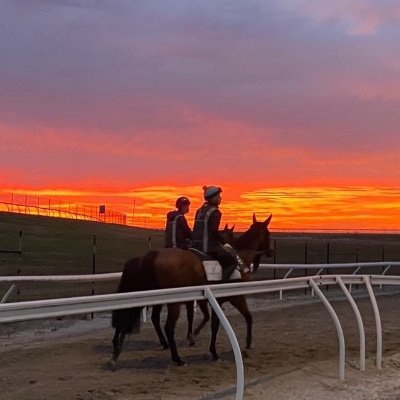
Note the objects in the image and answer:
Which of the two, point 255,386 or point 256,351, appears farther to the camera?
point 256,351

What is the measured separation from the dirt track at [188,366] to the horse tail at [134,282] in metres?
0.55

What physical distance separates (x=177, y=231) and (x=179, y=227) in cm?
7

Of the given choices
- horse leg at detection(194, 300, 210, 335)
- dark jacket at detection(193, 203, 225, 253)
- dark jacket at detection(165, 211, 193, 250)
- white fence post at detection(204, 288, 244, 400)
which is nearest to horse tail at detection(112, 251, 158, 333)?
dark jacket at detection(193, 203, 225, 253)

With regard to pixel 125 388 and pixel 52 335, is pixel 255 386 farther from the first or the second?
pixel 52 335

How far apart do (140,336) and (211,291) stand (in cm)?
484

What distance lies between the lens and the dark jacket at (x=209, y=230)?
35.3ft

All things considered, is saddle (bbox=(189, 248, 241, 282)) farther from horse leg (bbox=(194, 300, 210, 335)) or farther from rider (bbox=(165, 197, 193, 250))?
horse leg (bbox=(194, 300, 210, 335))

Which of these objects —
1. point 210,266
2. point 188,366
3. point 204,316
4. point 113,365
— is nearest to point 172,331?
point 188,366

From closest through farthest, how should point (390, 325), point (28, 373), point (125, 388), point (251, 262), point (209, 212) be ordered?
point (125, 388) < point (28, 373) < point (209, 212) < point (251, 262) < point (390, 325)

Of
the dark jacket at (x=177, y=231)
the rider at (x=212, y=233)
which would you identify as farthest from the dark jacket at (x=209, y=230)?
the dark jacket at (x=177, y=231)

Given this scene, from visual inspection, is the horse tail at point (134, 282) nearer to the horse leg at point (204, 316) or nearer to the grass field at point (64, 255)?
the horse leg at point (204, 316)

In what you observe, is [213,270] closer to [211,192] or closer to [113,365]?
[211,192]

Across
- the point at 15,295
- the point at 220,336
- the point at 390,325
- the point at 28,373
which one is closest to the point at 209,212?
the point at 220,336

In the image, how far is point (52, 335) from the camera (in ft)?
41.5
